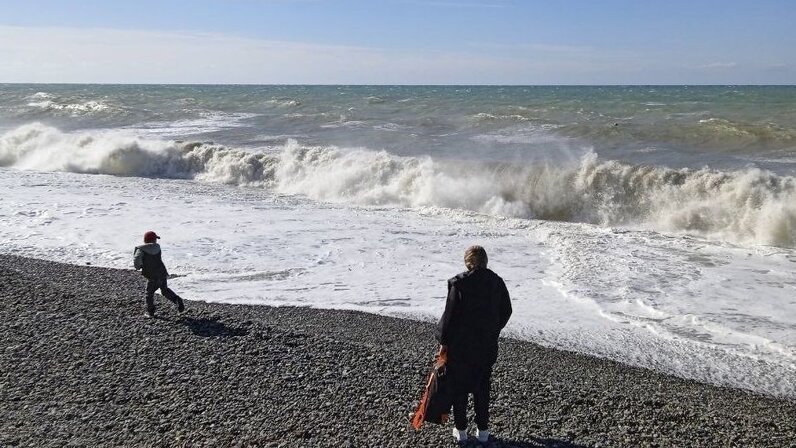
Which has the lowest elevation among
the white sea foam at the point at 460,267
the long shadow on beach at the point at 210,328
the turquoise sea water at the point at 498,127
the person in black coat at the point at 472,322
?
the white sea foam at the point at 460,267

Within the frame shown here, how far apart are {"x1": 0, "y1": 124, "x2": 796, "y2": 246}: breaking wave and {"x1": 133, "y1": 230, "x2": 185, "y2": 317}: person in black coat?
1077 centimetres

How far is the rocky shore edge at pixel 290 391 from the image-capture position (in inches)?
219

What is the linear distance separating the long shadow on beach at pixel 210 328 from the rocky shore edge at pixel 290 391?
0.02 meters

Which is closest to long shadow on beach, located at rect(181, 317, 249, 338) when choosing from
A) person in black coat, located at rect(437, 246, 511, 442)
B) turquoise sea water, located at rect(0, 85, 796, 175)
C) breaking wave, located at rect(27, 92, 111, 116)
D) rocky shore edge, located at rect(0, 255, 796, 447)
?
rocky shore edge, located at rect(0, 255, 796, 447)

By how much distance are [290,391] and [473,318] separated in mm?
2274

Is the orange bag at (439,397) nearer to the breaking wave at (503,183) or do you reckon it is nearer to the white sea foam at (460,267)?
the white sea foam at (460,267)

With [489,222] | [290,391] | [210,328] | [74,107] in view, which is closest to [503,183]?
[489,222]

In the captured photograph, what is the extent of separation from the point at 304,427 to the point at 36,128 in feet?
103

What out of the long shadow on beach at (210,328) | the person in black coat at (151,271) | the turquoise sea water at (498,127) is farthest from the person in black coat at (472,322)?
the turquoise sea water at (498,127)

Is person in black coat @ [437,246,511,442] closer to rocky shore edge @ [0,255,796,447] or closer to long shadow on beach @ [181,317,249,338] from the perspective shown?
rocky shore edge @ [0,255,796,447]

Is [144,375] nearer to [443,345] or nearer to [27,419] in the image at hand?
[27,419]

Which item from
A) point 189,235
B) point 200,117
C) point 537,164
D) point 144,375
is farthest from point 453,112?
point 144,375

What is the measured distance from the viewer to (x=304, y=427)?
567 centimetres

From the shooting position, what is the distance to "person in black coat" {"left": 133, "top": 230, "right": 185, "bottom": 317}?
866cm
